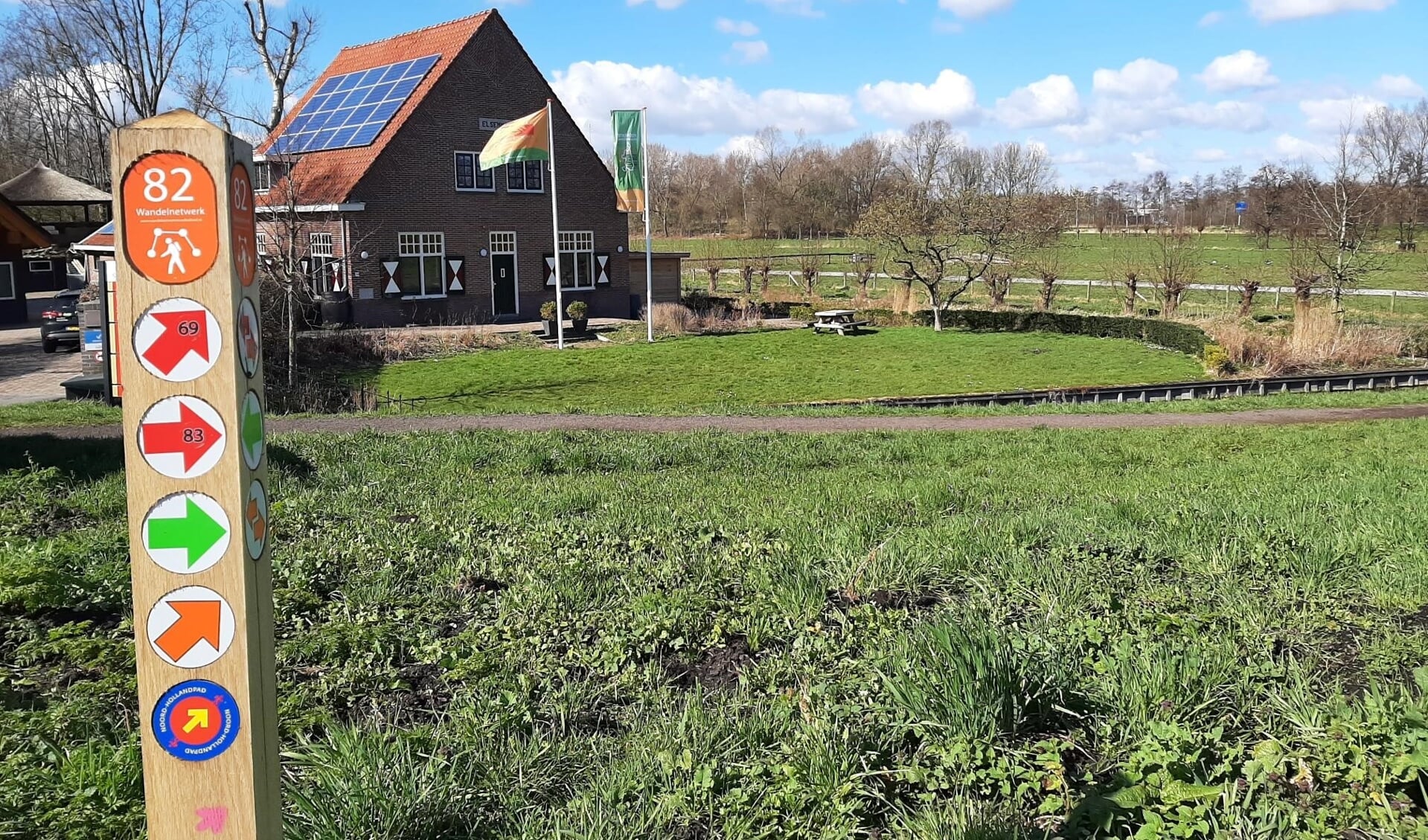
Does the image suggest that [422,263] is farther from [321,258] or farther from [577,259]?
[577,259]

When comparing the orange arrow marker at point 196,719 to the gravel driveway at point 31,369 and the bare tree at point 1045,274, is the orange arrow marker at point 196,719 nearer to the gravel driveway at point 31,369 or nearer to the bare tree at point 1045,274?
the gravel driveway at point 31,369

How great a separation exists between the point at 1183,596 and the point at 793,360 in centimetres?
2160

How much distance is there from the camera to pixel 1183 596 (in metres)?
4.61

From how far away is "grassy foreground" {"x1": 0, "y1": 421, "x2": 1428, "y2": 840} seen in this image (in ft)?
10.0

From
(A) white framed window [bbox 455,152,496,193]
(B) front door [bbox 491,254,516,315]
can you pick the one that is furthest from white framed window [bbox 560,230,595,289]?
(A) white framed window [bbox 455,152,496,193]

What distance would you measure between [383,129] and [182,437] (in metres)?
31.8

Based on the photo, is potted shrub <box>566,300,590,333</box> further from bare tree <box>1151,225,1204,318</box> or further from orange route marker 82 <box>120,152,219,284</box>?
orange route marker 82 <box>120,152,219,284</box>

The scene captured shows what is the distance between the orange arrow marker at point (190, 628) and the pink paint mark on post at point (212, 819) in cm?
34

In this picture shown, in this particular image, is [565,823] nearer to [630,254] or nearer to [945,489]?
[945,489]

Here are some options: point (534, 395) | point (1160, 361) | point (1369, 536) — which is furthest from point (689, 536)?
point (1160, 361)

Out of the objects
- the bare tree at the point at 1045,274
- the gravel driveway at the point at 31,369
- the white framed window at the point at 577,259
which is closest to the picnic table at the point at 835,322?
the bare tree at the point at 1045,274

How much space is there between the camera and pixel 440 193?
32344mm

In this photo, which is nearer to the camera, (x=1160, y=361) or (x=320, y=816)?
(x=320, y=816)

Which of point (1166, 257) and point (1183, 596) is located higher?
point (1166, 257)
